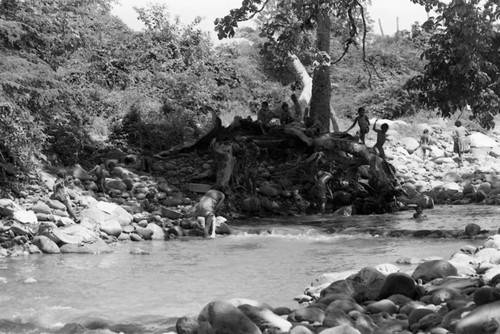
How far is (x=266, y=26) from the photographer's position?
9.48m

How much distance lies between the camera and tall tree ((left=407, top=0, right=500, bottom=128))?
8.33 meters

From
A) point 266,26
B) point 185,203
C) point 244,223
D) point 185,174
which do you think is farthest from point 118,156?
point 266,26

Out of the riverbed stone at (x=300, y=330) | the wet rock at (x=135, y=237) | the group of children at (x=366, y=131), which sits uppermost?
the group of children at (x=366, y=131)

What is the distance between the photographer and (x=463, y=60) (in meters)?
8.63

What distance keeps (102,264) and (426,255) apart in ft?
14.9

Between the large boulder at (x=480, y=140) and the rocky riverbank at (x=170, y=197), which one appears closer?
the rocky riverbank at (x=170, y=197)

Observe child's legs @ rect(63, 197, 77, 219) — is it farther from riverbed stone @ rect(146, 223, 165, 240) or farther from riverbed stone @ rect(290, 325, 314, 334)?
riverbed stone @ rect(290, 325, 314, 334)

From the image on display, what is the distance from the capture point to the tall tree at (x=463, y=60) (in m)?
8.33

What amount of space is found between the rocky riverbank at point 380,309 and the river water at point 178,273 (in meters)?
0.67

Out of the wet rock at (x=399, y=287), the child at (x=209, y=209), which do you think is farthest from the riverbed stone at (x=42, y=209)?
the wet rock at (x=399, y=287)

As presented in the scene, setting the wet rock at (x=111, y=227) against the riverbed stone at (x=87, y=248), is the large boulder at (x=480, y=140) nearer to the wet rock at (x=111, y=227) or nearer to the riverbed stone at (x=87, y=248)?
the wet rock at (x=111, y=227)

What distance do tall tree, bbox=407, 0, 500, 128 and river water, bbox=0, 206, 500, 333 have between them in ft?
7.17

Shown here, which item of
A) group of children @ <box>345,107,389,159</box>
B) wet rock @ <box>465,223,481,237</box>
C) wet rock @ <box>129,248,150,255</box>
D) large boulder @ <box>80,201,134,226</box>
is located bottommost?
wet rock @ <box>129,248,150,255</box>

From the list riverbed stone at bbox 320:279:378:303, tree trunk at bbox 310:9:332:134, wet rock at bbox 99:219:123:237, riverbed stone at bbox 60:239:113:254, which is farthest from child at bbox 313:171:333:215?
riverbed stone at bbox 320:279:378:303
